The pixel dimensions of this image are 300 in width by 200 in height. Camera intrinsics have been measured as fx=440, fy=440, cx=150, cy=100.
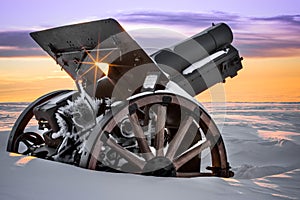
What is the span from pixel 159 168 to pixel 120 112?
59cm

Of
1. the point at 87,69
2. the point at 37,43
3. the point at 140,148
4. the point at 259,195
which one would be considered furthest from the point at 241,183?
the point at 37,43

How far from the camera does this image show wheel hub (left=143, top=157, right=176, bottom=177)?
3.67m

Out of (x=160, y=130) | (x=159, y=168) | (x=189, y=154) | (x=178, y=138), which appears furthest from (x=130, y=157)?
(x=189, y=154)

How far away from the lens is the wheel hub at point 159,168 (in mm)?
3672

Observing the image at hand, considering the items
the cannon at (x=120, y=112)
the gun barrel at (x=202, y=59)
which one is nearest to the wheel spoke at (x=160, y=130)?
the cannon at (x=120, y=112)

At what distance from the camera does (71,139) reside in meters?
4.10

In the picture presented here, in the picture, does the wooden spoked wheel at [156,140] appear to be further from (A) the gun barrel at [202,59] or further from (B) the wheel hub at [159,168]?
(A) the gun barrel at [202,59]

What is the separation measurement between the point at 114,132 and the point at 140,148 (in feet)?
1.32

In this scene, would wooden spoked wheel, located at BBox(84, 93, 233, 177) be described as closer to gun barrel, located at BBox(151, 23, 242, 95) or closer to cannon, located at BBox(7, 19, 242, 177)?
cannon, located at BBox(7, 19, 242, 177)

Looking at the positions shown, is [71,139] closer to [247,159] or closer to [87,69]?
[87,69]

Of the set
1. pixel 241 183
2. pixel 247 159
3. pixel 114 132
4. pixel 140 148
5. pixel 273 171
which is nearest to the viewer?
pixel 241 183

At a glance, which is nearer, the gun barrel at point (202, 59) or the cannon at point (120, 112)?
the cannon at point (120, 112)

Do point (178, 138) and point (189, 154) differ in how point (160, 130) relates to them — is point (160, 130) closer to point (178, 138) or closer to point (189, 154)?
point (178, 138)

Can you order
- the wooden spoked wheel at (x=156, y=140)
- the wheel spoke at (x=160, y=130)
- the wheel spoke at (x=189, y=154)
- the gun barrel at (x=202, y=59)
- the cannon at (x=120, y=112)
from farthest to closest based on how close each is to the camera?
the gun barrel at (x=202, y=59) → the wheel spoke at (x=189, y=154) → the wheel spoke at (x=160, y=130) → the cannon at (x=120, y=112) → the wooden spoked wheel at (x=156, y=140)
